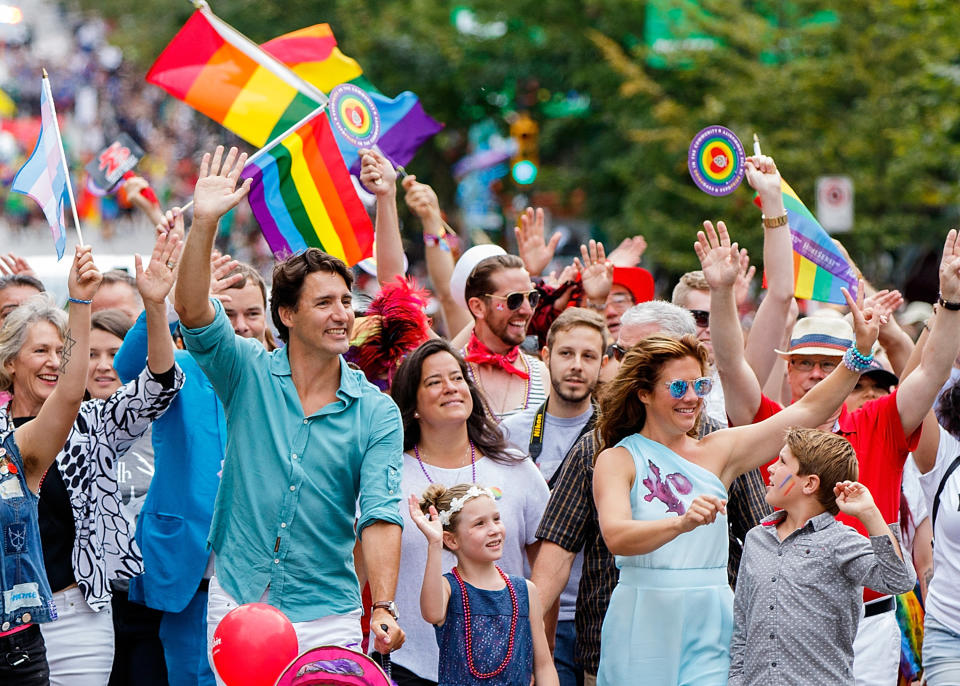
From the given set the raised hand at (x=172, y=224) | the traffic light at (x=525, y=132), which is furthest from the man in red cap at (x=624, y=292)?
the traffic light at (x=525, y=132)

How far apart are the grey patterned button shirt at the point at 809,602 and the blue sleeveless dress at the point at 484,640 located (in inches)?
30.0

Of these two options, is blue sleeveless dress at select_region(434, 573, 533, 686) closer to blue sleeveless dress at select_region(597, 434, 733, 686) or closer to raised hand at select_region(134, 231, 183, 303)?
blue sleeveless dress at select_region(597, 434, 733, 686)

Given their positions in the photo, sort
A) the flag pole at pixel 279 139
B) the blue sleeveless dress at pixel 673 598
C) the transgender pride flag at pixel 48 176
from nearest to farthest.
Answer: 1. the blue sleeveless dress at pixel 673 598
2. the transgender pride flag at pixel 48 176
3. the flag pole at pixel 279 139

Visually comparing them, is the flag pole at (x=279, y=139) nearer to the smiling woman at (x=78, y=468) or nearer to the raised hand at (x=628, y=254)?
the smiling woman at (x=78, y=468)

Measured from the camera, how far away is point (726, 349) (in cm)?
593

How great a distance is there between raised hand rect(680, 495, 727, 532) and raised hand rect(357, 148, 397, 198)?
329 centimetres

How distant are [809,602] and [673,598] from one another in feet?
1.56

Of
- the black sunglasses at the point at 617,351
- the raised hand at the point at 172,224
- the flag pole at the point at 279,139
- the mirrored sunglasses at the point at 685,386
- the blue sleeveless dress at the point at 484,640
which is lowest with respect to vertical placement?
the blue sleeveless dress at the point at 484,640

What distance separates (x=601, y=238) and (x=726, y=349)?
2066 centimetres

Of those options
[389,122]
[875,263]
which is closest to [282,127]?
[389,122]

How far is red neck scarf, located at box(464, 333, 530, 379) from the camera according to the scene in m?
7.25

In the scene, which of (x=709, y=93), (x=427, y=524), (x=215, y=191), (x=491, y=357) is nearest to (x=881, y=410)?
(x=491, y=357)

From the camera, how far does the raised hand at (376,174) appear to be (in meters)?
7.55

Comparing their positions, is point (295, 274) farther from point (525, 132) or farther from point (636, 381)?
point (525, 132)
